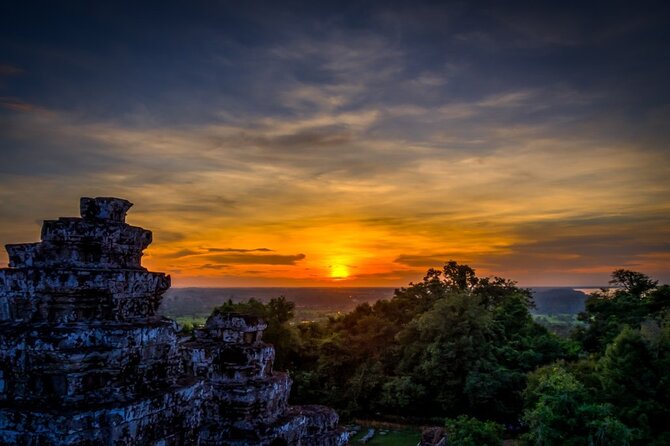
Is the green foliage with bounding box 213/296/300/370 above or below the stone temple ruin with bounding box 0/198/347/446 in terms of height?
below

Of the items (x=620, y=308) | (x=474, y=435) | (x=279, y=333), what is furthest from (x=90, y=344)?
(x=620, y=308)

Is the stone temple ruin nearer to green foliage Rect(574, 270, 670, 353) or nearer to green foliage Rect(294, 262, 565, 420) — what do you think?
green foliage Rect(294, 262, 565, 420)

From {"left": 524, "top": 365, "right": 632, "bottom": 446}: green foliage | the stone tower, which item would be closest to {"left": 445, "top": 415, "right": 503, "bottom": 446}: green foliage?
{"left": 524, "top": 365, "right": 632, "bottom": 446}: green foliage

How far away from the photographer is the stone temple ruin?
312cm

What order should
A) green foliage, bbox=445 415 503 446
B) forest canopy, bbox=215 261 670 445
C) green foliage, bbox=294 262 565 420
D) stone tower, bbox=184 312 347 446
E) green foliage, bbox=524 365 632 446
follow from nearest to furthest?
stone tower, bbox=184 312 347 446 < green foliage, bbox=524 365 632 446 < green foliage, bbox=445 415 503 446 < forest canopy, bbox=215 261 670 445 < green foliage, bbox=294 262 565 420

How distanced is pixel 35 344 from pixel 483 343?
3214 cm

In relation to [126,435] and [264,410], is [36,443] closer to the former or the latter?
[126,435]

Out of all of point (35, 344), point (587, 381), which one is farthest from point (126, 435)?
point (587, 381)

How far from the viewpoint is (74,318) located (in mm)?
3422

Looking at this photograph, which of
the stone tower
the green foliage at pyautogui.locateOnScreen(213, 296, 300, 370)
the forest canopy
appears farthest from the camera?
the green foliage at pyautogui.locateOnScreen(213, 296, 300, 370)

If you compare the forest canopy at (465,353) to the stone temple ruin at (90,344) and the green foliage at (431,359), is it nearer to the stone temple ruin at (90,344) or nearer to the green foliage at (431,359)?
the green foliage at (431,359)

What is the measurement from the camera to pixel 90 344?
3320 millimetres

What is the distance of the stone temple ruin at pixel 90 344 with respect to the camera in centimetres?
312

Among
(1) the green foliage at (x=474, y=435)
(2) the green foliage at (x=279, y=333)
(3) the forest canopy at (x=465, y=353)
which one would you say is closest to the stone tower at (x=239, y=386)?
(1) the green foliage at (x=474, y=435)
